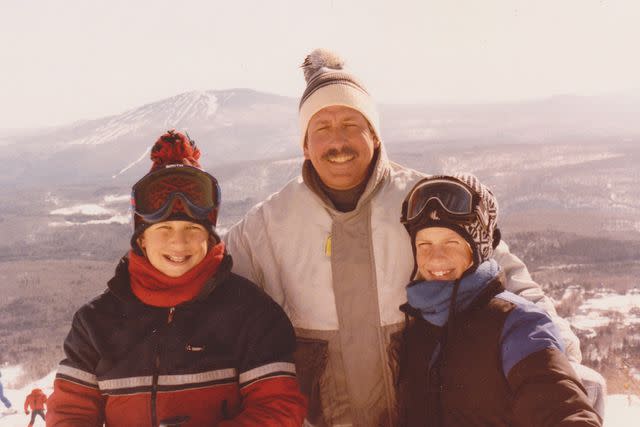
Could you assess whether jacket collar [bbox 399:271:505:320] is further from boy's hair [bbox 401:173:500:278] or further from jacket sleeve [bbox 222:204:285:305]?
jacket sleeve [bbox 222:204:285:305]

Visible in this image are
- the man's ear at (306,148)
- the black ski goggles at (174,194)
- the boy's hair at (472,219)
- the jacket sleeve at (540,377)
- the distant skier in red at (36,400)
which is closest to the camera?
the jacket sleeve at (540,377)

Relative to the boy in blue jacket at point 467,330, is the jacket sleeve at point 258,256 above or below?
above

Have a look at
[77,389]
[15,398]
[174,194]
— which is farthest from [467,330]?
[15,398]

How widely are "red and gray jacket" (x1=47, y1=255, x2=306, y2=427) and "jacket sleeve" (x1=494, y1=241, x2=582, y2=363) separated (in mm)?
1164

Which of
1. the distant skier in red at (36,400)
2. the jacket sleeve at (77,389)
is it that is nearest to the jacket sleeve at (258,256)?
the jacket sleeve at (77,389)

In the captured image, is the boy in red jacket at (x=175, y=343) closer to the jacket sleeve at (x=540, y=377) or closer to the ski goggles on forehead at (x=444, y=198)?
the ski goggles on forehead at (x=444, y=198)

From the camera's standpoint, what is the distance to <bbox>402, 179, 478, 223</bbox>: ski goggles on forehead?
2.54m

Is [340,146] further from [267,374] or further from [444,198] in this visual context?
[267,374]

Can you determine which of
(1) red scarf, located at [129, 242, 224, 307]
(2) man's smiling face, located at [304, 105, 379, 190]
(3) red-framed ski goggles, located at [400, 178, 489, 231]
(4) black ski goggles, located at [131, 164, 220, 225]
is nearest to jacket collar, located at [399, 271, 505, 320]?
(3) red-framed ski goggles, located at [400, 178, 489, 231]

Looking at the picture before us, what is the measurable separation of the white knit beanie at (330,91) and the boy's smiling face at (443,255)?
101 centimetres

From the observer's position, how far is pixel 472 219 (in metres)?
2.54

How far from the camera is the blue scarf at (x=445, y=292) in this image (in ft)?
8.09

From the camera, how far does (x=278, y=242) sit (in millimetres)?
3377

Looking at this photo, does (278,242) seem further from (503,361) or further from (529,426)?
(529,426)
